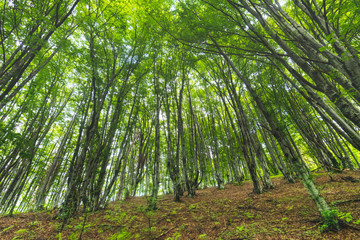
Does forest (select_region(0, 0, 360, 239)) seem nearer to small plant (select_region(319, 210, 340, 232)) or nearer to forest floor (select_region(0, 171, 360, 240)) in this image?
small plant (select_region(319, 210, 340, 232))

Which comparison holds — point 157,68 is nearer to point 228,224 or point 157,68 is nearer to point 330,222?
point 228,224

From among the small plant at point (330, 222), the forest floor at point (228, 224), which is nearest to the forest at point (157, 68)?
A: the small plant at point (330, 222)

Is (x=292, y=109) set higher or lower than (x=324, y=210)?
higher

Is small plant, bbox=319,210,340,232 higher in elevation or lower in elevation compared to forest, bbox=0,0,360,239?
lower

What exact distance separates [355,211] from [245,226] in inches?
97.2

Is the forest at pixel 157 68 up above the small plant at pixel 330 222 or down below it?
above

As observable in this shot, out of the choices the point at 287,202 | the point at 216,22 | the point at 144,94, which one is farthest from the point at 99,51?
the point at 287,202

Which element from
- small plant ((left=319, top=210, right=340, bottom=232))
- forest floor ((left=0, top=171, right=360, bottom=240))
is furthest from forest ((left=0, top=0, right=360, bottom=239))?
forest floor ((left=0, top=171, right=360, bottom=240))

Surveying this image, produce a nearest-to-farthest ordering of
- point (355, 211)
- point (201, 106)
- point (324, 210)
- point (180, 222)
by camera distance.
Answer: point (324, 210)
point (355, 211)
point (180, 222)
point (201, 106)

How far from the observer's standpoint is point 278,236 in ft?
10.0

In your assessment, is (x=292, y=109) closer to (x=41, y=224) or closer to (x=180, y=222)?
(x=180, y=222)

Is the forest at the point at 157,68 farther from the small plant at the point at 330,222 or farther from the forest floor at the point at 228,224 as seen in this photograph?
the forest floor at the point at 228,224

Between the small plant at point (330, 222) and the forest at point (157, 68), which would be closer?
the small plant at point (330, 222)

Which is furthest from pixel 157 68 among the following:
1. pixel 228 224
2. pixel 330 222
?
pixel 330 222
